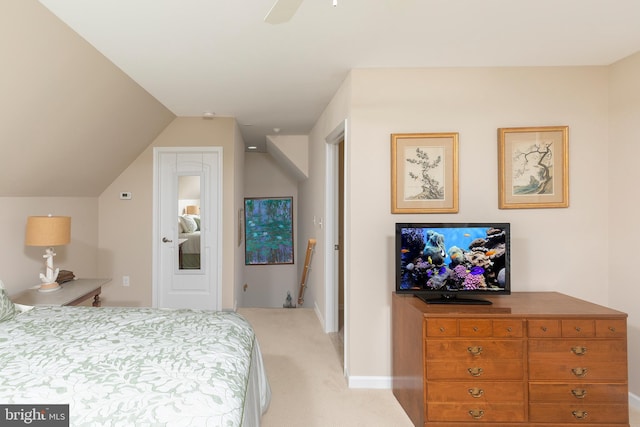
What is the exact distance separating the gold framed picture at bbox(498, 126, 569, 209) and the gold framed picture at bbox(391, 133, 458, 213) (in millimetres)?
384

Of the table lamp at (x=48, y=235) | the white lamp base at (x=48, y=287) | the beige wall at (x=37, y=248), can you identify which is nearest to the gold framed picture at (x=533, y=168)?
the table lamp at (x=48, y=235)

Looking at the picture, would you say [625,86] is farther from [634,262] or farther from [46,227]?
[46,227]

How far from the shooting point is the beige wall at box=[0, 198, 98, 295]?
9.52 ft

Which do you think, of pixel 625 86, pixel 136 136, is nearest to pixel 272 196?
pixel 136 136

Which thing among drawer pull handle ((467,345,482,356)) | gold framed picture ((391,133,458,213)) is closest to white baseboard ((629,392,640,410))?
drawer pull handle ((467,345,482,356))

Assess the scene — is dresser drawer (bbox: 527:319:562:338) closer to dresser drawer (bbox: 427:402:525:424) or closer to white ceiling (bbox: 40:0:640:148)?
dresser drawer (bbox: 427:402:525:424)

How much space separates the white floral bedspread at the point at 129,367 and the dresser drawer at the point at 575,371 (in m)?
1.69

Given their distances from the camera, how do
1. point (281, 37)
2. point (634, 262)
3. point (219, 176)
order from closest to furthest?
point (281, 37) → point (634, 262) → point (219, 176)

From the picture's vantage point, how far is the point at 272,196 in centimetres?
709

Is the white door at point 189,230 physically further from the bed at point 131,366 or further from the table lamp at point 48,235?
the bed at point 131,366

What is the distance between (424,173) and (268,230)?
4.72 m

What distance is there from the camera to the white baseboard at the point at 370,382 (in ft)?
9.14

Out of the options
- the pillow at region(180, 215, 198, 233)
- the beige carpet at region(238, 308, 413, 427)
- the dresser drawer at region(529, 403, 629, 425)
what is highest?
the pillow at region(180, 215, 198, 233)

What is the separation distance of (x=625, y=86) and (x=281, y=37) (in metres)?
2.48
